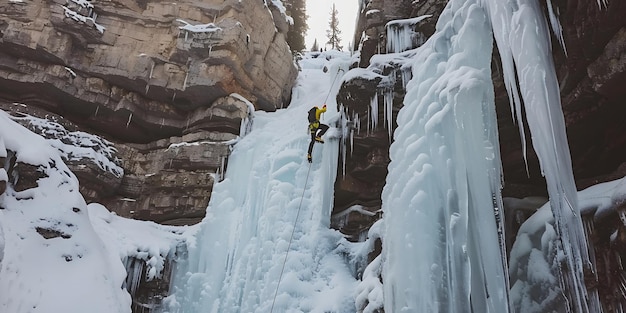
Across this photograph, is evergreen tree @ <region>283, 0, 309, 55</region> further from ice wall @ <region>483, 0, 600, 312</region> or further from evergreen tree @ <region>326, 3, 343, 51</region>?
ice wall @ <region>483, 0, 600, 312</region>

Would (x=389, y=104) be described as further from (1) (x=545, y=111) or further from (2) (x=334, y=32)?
(2) (x=334, y=32)

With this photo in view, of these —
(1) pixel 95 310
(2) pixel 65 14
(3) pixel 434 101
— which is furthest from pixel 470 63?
(2) pixel 65 14

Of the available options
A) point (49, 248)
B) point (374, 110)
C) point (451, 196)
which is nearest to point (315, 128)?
point (374, 110)

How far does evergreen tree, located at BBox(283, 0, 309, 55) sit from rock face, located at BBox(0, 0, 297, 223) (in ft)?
33.8

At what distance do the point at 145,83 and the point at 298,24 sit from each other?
15.1 metres

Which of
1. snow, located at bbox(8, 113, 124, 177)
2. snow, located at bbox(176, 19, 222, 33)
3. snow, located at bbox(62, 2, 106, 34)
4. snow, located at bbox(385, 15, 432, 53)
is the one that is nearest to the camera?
snow, located at bbox(385, 15, 432, 53)

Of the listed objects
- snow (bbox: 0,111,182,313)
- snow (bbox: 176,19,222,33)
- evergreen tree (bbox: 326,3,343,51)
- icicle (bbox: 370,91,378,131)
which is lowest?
snow (bbox: 0,111,182,313)

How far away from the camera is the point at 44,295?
561 centimetres

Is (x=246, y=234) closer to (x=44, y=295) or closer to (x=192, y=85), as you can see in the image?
(x=44, y=295)

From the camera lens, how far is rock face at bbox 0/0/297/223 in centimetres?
1220

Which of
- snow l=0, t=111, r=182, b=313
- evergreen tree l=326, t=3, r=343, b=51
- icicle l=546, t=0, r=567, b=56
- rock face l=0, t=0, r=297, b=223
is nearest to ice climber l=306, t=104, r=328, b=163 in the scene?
rock face l=0, t=0, r=297, b=223

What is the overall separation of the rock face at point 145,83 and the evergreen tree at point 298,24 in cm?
1032

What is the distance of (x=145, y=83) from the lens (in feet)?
43.8

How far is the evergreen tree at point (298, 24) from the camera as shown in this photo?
2534 cm
